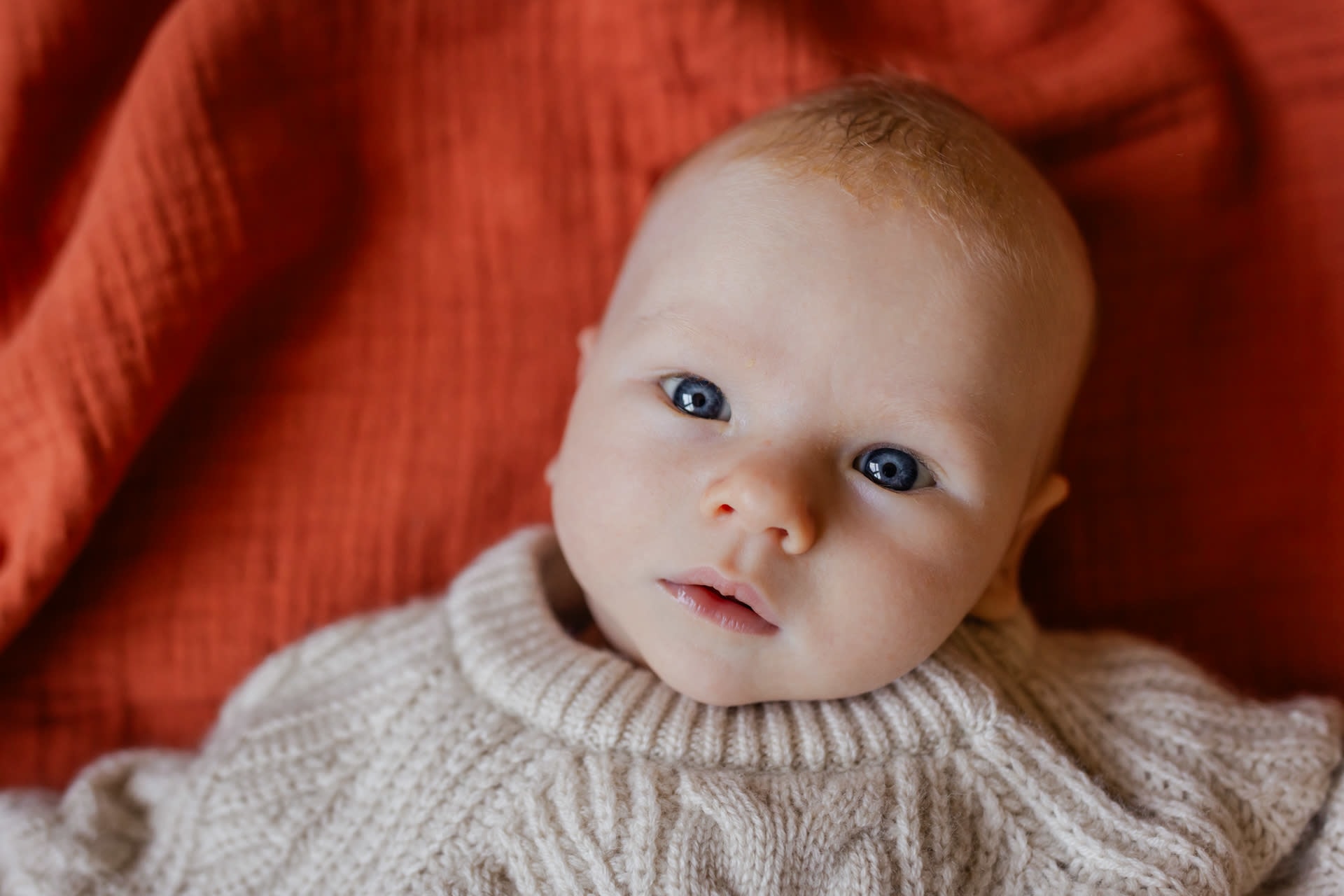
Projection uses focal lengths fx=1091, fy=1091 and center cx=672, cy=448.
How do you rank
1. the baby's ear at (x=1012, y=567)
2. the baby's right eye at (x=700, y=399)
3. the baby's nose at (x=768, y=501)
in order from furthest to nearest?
the baby's ear at (x=1012, y=567) → the baby's right eye at (x=700, y=399) → the baby's nose at (x=768, y=501)

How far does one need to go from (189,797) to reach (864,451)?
77 cm

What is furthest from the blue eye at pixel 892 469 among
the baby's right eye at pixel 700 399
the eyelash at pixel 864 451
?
the baby's right eye at pixel 700 399

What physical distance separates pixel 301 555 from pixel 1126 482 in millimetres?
1054

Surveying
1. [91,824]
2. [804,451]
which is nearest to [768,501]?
[804,451]

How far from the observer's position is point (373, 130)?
138cm

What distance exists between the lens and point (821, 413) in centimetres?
96

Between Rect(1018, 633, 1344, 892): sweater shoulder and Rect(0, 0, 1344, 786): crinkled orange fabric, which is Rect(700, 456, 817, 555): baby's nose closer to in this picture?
Rect(1018, 633, 1344, 892): sweater shoulder

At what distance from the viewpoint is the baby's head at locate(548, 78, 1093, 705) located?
956mm

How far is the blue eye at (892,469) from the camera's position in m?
1.00

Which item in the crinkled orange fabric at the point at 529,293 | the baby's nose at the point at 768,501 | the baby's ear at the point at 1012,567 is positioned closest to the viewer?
the baby's nose at the point at 768,501

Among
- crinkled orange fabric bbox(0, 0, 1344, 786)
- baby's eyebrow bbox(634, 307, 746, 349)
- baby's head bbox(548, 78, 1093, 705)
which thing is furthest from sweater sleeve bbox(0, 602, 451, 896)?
baby's eyebrow bbox(634, 307, 746, 349)

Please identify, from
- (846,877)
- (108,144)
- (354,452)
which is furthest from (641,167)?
(846,877)

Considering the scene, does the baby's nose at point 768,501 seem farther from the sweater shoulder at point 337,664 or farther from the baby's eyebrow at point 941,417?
the sweater shoulder at point 337,664

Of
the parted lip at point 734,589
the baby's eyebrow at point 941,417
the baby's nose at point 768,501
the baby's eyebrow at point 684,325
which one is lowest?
the parted lip at point 734,589
